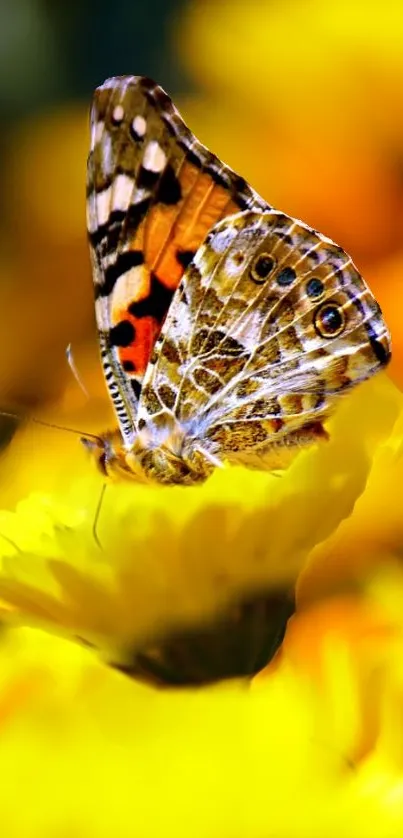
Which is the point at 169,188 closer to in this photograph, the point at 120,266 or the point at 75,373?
the point at 120,266

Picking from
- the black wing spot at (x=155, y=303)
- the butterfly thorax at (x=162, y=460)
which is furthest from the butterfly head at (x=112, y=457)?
the black wing spot at (x=155, y=303)

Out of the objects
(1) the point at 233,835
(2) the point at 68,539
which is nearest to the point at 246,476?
(2) the point at 68,539

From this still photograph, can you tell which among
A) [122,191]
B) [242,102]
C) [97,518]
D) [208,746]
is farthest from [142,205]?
[208,746]

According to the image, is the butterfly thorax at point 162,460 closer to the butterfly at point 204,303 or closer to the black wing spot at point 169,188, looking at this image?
the butterfly at point 204,303

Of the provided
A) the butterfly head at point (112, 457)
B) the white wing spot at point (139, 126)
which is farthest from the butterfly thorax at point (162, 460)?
the white wing spot at point (139, 126)

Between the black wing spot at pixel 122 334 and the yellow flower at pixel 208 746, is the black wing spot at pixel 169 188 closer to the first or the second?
the black wing spot at pixel 122 334

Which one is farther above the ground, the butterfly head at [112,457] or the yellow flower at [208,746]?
the butterfly head at [112,457]

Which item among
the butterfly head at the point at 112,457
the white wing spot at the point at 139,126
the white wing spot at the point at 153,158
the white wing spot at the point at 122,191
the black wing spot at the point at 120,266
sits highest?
the white wing spot at the point at 139,126
